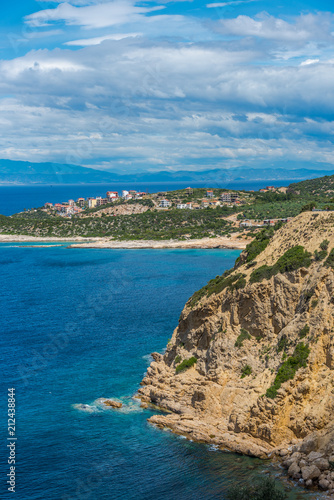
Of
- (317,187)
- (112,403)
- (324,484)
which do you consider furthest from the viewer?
(317,187)

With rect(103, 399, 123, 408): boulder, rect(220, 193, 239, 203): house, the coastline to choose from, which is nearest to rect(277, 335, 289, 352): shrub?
rect(103, 399, 123, 408): boulder

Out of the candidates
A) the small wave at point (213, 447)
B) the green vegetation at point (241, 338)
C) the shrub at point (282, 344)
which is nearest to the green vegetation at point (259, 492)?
the small wave at point (213, 447)

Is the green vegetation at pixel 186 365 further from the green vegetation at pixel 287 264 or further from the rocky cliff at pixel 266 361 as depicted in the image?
the green vegetation at pixel 287 264

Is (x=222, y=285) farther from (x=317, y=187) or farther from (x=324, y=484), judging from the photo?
(x=317, y=187)

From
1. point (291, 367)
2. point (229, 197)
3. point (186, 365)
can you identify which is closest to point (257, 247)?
point (186, 365)

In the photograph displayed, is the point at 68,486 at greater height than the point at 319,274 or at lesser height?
lesser

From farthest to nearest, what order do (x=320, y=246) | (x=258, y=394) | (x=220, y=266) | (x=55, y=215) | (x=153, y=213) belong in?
(x=55, y=215) < (x=153, y=213) < (x=220, y=266) < (x=320, y=246) < (x=258, y=394)

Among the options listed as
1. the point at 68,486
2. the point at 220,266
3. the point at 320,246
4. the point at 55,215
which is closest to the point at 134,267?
the point at 220,266

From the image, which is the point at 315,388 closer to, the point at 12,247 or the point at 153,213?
the point at 12,247
